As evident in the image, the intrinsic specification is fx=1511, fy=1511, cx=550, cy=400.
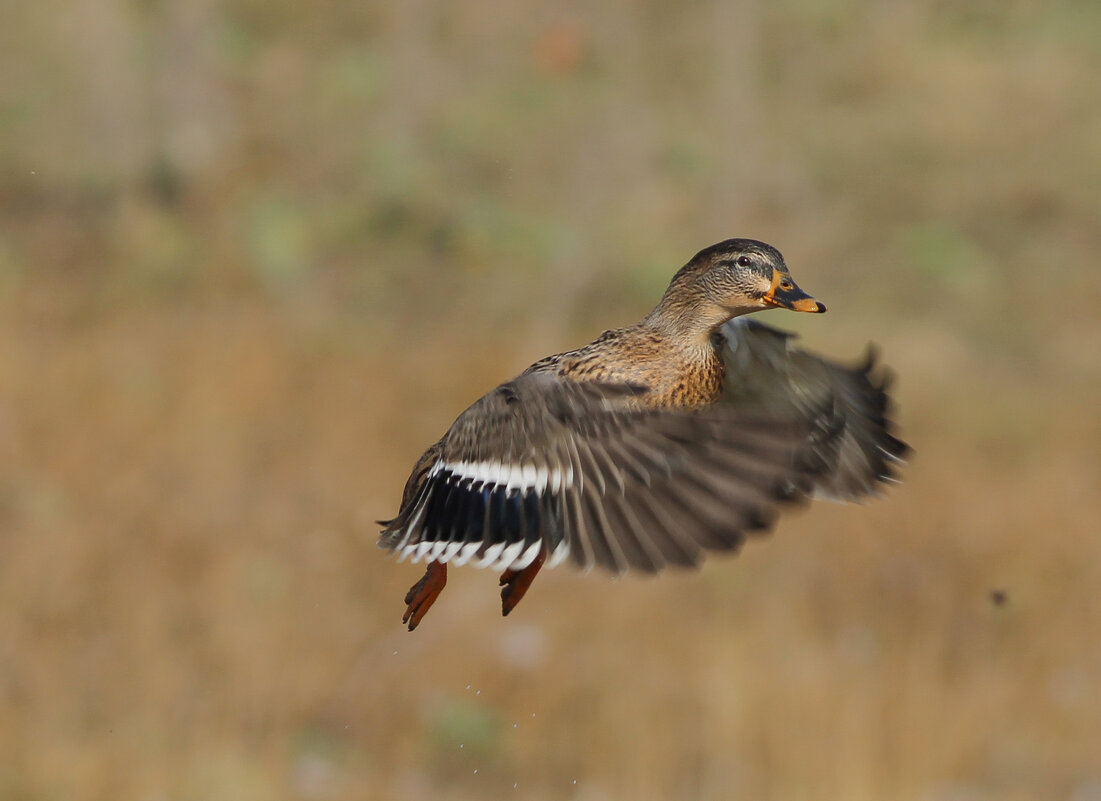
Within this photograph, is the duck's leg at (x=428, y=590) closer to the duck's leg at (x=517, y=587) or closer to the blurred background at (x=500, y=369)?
the duck's leg at (x=517, y=587)

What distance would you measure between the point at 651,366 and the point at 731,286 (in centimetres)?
32

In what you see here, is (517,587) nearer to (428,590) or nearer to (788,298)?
(428,590)

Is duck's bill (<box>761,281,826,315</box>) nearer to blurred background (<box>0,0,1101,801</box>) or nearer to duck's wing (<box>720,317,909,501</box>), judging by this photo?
duck's wing (<box>720,317,909,501</box>)

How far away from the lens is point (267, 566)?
11.9 metres

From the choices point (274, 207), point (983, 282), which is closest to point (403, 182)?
point (274, 207)

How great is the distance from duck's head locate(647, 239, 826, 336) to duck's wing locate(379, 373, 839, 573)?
28 centimetres

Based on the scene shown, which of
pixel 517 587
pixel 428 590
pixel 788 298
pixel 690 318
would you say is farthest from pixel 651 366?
pixel 428 590

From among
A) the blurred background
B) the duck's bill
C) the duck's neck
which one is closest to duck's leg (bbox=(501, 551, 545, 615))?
the duck's neck

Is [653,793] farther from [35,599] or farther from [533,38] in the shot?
[533,38]

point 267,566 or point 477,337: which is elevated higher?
point 477,337

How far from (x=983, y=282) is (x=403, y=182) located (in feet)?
23.8

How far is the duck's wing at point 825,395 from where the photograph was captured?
4.61m

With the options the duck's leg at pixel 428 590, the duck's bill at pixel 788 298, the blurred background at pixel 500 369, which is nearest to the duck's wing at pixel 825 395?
the duck's bill at pixel 788 298

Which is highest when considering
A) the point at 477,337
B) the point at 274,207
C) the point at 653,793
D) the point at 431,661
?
the point at 274,207
